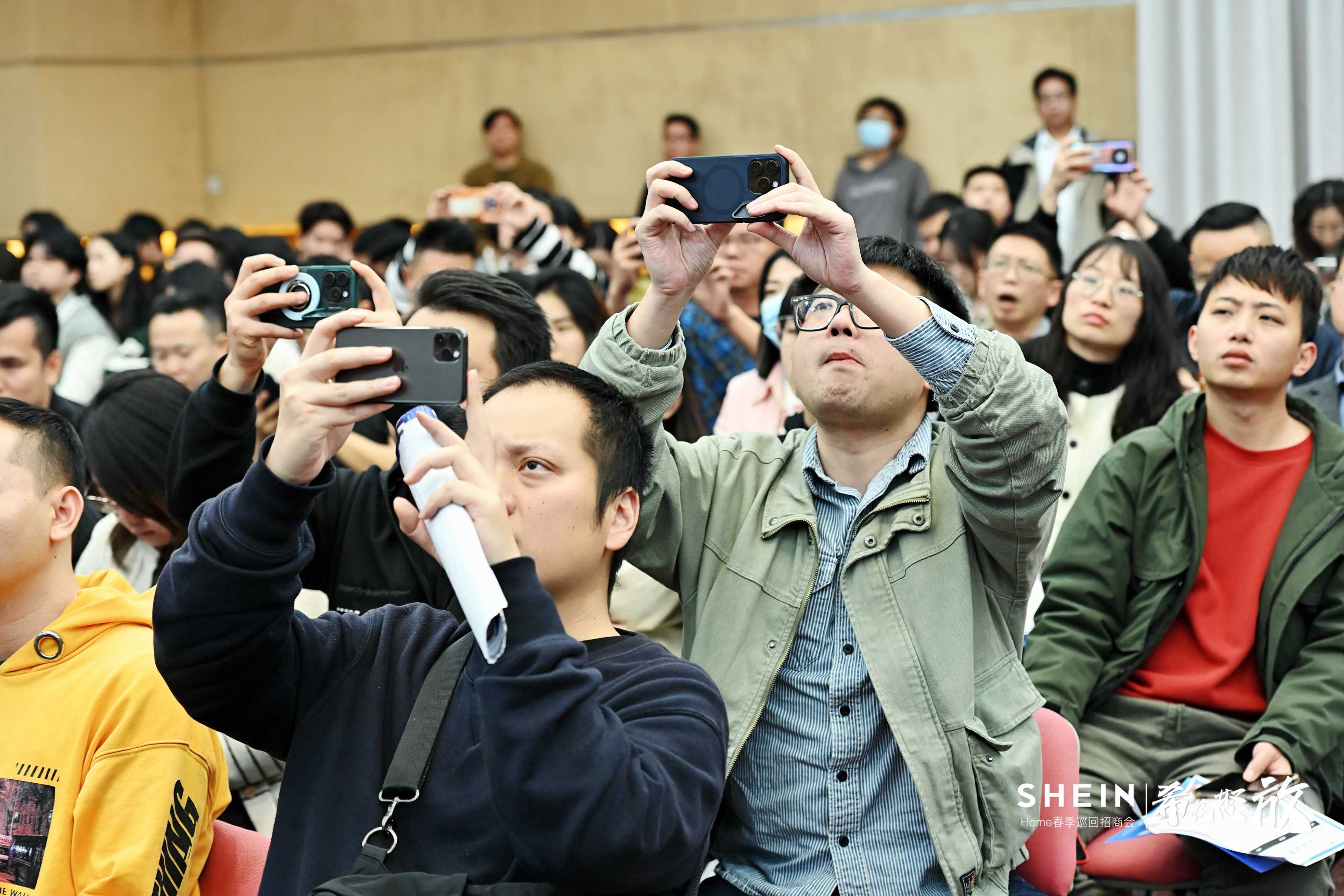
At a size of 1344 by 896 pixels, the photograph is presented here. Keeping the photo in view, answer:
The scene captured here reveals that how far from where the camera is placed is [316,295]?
1.70 m

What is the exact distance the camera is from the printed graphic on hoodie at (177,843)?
1.78m

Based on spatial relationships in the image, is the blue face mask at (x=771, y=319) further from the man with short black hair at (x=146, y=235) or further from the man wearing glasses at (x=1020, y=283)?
the man with short black hair at (x=146, y=235)

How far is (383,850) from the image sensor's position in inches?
57.9

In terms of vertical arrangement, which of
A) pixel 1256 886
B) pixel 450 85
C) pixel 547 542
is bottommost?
pixel 1256 886

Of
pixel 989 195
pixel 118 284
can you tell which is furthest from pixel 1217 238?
pixel 118 284

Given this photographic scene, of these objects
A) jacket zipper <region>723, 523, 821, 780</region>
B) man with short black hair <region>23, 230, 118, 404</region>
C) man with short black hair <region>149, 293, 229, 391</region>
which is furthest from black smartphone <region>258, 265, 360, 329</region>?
man with short black hair <region>23, 230, 118, 404</region>

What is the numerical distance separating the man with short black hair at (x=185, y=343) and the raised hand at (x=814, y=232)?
90.4 inches

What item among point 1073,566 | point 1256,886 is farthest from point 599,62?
point 1256,886

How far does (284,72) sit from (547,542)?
28.6 feet

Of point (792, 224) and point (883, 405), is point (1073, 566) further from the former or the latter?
point (792, 224)

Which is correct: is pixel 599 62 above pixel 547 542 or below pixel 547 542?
above

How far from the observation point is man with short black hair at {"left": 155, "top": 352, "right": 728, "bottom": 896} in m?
1.34

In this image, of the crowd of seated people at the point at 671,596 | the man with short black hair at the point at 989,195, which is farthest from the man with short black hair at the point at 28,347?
the man with short black hair at the point at 989,195

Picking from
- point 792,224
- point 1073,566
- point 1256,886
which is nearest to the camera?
point 1256,886
